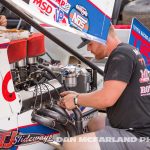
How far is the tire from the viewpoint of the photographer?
5.54 m

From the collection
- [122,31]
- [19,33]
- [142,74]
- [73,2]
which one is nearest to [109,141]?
[142,74]

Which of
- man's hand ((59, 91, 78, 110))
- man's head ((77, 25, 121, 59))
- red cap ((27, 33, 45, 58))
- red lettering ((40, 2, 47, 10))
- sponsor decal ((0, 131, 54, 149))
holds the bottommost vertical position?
sponsor decal ((0, 131, 54, 149))

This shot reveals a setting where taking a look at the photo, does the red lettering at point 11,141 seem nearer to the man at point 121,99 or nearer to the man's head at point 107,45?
the man at point 121,99

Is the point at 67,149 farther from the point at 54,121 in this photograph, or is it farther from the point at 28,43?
the point at 28,43

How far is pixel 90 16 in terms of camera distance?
1777 mm

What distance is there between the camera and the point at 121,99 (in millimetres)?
2029

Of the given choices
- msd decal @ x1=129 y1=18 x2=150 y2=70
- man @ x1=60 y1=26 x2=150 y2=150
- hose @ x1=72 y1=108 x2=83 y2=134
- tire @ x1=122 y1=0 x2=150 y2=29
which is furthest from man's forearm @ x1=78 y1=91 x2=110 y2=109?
tire @ x1=122 y1=0 x2=150 y2=29

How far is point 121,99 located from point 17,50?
0.78 m

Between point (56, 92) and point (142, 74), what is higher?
point (142, 74)

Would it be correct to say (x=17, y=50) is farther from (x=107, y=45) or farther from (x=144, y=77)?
(x=144, y=77)

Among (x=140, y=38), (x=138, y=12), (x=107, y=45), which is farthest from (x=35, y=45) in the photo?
(x=138, y=12)

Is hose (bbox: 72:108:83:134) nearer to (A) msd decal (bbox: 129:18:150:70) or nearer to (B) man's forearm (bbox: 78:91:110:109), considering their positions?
(B) man's forearm (bbox: 78:91:110:109)

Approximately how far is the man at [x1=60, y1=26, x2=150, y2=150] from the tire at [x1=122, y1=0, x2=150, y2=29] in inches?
143

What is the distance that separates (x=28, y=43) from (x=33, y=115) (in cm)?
53
